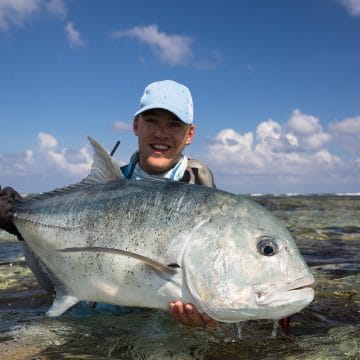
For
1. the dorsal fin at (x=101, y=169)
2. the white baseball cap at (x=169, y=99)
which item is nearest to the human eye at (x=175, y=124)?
the white baseball cap at (x=169, y=99)

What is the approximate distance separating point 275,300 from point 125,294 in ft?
3.76

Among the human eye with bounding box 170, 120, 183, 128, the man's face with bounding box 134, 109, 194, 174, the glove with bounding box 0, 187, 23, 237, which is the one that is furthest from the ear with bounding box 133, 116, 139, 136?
the glove with bounding box 0, 187, 23, 237

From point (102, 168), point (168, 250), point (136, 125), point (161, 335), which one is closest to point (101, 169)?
point (102, 168)

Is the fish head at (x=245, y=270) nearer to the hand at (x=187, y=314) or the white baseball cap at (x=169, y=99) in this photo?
the hand at (x=187, y=314)

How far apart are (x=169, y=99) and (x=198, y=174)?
0.95 metres

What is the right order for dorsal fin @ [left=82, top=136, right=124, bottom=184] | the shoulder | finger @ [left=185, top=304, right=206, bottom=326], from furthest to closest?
the shoulder, dorsal fin @ [left=82, top=136, right=124, bottom=184], finger @ [left=185, top=304, right=206, bottom=326]

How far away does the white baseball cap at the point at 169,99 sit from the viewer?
5.04 meters

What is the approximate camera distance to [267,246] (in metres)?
3.34

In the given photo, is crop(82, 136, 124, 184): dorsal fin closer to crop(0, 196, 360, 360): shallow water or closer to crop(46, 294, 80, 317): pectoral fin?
crop(46, 294, 80, 317): pectoral fin

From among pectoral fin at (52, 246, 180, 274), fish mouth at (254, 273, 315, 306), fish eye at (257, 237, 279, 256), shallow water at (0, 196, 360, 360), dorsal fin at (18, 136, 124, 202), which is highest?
dorsal fin at (18, 136, 124, 202)

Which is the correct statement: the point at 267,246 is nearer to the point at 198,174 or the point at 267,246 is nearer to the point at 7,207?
the point at 198,174

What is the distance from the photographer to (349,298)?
599cm

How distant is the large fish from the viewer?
3252 millimetres

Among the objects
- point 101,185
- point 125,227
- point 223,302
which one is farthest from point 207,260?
point 101,185
